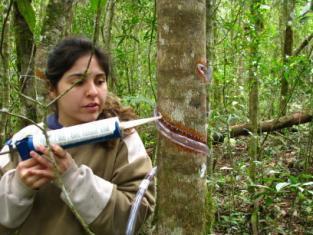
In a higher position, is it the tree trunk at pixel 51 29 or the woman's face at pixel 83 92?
the tree trunk at pixel 51 29

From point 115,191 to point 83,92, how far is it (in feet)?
1.16

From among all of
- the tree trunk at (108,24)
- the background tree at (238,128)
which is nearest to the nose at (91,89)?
the background tree at (238,128)

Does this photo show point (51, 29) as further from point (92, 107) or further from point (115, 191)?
point (115, 191)

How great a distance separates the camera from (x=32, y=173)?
1.35 metres

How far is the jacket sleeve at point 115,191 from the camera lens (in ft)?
4.55

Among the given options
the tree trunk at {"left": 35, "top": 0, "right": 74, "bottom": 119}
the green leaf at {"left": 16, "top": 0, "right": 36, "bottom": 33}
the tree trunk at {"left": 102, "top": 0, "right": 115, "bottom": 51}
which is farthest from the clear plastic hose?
the tree trunk at {"left": 102, "top": 0, "right": 115, "bottom": 51}

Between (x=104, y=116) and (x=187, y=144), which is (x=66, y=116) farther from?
(x=187, y=144)

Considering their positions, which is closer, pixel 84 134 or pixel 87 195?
pixel 84 134

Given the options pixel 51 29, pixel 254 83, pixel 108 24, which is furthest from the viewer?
pixel 254 83

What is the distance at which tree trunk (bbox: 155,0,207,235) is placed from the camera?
128 cm

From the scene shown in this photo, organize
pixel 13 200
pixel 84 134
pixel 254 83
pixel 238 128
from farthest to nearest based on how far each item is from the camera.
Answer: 1. pixel 238 128
2. pixel 254 83
3. pixel 13 200
4. pixel 84 134

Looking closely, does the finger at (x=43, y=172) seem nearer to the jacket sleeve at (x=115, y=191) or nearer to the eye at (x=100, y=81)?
the jacket sleeve at (x=115, y=191)

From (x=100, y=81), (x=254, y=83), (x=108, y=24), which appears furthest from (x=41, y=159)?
(x=254, y=83)

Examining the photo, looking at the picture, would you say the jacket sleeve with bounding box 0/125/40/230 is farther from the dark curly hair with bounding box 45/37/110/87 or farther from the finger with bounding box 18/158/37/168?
the dark curly hair with bounding box 45/37/110/87
